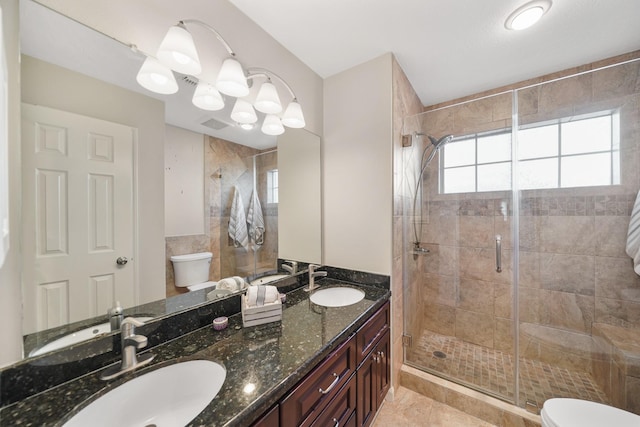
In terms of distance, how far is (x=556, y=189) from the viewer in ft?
6.17

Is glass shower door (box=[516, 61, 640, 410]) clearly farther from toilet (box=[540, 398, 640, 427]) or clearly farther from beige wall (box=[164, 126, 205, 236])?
beige wall (box=[164, 126, 205, 236])

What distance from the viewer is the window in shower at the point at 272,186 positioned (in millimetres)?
1649

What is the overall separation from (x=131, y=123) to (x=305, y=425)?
1.40 meters

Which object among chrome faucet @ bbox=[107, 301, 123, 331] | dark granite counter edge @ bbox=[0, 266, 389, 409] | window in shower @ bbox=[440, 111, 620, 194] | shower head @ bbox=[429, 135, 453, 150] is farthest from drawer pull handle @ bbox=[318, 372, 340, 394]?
shower head @ bbox=[429, 135, 453, 150]

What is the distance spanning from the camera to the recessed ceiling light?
1276 millimetres

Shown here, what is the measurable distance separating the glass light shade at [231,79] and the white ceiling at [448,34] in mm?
431

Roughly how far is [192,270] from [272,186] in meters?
0.76

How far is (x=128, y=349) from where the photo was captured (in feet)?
2.74

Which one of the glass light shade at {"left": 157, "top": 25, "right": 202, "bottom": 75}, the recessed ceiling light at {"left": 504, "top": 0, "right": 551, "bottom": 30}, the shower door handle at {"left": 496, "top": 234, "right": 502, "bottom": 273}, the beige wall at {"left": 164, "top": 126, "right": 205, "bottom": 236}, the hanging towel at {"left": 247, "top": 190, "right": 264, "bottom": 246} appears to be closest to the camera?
the glass light shade at {"left": 157, "top": 25, "right": 202, "bottom": 75}

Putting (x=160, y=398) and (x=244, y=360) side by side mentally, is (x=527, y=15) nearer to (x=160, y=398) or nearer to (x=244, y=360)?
(x=244, y=360)

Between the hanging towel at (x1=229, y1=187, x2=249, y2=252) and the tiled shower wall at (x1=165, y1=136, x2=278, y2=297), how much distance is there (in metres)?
0.03

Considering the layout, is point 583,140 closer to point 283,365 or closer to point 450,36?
point 450,36

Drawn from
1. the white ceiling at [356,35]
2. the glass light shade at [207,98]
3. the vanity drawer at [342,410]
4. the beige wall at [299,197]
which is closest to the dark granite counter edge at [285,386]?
the vanity drawer at [342,410]

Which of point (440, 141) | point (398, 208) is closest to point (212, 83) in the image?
point (398, 208)
